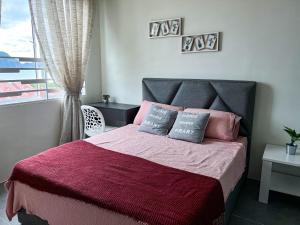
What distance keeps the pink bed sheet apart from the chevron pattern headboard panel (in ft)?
1.19

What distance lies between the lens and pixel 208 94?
286 cm

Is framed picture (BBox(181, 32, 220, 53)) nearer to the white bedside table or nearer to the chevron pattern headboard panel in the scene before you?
the chevron pattern headboard panel

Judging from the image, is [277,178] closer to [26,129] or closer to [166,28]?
[166,28]

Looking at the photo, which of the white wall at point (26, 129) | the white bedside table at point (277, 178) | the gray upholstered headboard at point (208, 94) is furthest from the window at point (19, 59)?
the white bedside table at point (277, 178)

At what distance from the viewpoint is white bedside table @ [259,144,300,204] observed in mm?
2241

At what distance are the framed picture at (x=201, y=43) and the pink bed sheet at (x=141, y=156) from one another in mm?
1177

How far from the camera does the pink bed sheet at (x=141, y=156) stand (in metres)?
1.46

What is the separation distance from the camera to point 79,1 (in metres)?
3.26

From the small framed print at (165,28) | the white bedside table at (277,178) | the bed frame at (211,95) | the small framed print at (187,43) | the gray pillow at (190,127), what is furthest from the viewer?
the small framed print at (165,28)

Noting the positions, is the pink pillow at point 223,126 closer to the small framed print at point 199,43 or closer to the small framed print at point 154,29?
the small framed print at point 199,43

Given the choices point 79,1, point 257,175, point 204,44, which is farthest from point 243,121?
point 79,1

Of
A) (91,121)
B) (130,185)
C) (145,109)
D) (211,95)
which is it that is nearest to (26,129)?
(91,121)

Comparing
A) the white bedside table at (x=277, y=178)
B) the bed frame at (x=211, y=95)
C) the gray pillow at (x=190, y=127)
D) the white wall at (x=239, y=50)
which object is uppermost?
the white wall at (x=239, y=50)

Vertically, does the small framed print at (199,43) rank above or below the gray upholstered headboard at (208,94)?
above
